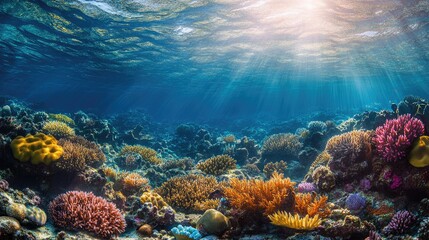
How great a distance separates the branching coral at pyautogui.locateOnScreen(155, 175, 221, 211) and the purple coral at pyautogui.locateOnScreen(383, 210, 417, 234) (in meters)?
4.63

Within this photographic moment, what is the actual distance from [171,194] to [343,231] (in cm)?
519

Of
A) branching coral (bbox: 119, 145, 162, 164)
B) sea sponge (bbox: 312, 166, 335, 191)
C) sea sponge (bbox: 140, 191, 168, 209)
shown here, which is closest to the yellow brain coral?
sea sponge (bbox: 140, 191, 168, 209)

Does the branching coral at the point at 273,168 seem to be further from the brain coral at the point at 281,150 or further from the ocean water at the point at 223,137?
the brain coral at the point at 281,150

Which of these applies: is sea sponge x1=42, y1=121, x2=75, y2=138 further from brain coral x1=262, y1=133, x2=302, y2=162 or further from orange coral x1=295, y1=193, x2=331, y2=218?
orange coral x1=295, y1=193, x2=331, y2=218

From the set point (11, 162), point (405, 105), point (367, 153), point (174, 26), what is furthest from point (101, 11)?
point (405, 105)

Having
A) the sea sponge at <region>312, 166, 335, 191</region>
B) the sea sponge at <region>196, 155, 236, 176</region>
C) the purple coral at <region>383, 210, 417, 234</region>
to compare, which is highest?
the purple coral at <region>383, 210, 417, 234</region>

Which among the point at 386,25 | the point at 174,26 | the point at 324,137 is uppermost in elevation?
the point at 174,26

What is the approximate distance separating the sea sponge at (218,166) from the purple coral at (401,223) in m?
6.90

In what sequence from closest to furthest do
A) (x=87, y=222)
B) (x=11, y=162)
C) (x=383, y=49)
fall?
(x=87, y=222) → (x=11, y=162) → (x=383, y=49)

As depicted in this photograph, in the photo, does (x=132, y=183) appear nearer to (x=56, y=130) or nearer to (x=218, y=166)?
(x=218, y=166)

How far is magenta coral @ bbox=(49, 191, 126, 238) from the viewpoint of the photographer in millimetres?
5078

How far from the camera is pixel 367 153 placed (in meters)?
5.85

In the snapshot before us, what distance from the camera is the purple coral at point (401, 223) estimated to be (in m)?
4.07

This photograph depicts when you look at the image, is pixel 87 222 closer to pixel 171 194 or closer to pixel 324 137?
pixel 171 194
